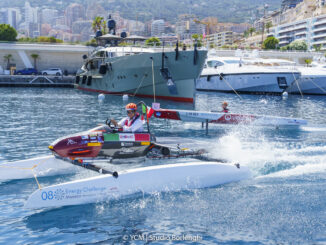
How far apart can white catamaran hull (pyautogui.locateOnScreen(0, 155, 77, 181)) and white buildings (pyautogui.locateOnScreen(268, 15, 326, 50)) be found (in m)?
118

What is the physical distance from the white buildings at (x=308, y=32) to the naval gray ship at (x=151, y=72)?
97.2 metres

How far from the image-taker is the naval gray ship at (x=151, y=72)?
27.0 meters

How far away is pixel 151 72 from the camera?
28875 mm

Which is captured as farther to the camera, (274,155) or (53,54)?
(53,54)

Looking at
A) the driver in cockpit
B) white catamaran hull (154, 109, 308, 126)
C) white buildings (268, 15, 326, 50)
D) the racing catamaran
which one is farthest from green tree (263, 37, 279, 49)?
the driver in cockpit

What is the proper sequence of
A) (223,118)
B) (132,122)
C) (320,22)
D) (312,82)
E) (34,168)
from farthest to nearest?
(320,22) < (312,82) < (223,118) < (132,122) < (34,168)

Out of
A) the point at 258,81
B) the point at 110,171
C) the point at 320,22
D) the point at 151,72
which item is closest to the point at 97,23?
the point at 258,81

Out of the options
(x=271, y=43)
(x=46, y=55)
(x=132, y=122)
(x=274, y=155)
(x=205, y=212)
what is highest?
(x=271, y=43)

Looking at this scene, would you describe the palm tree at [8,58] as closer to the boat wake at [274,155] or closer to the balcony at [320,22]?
the boat wake at [274,155]

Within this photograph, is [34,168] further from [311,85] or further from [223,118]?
[311,85]

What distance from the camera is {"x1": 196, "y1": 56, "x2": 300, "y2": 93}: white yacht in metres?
36.2

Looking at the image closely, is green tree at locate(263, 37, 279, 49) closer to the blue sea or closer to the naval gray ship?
the naval gray ship

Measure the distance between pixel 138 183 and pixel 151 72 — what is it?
21535 mm

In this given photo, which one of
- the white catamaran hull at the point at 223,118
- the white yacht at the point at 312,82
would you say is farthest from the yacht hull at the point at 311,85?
the white catamaran hull at the point at 223,118
